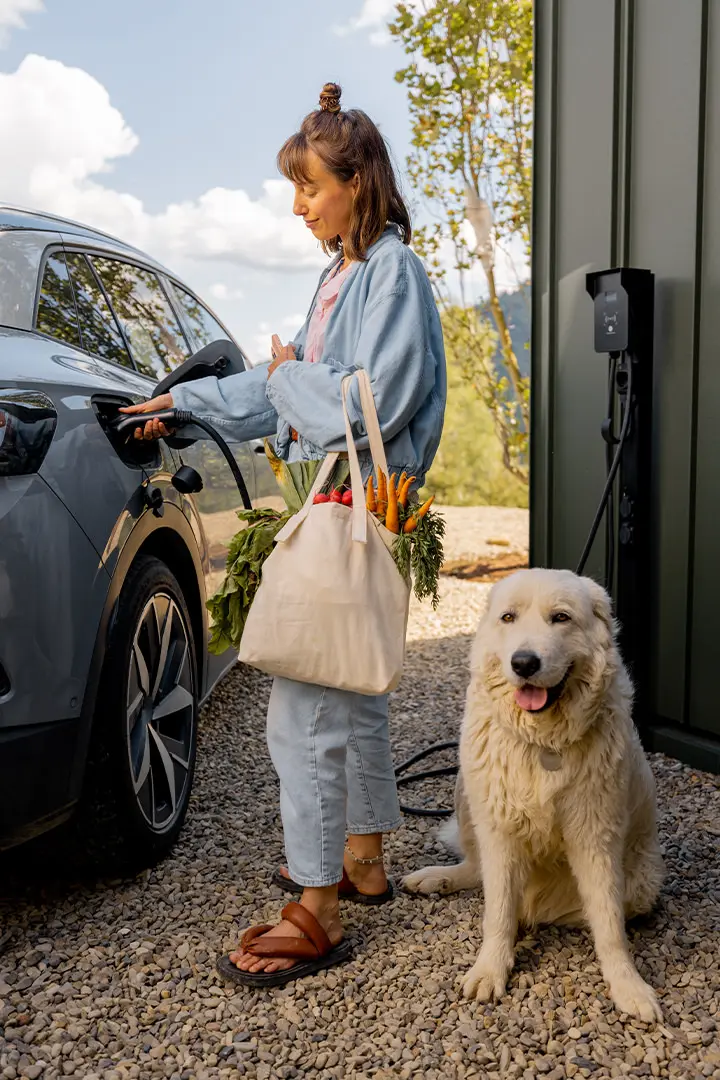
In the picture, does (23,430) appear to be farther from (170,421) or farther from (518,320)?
(518,320)

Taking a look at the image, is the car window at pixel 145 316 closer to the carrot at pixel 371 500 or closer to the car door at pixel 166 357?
the car door at pixel 166 357

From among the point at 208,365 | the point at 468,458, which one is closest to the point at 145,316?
the point at 208,365

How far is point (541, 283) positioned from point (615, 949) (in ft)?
11.2

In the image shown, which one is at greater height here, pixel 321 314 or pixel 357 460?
pixel 321 314

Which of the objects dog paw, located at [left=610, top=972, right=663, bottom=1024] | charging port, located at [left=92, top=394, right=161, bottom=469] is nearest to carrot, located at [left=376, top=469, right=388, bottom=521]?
charging port, located at [left=92, top=394, right=161, bottom=469]

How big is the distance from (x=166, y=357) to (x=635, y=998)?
115 inches

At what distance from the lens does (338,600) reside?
2.44 meters

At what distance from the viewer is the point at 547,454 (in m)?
5.07

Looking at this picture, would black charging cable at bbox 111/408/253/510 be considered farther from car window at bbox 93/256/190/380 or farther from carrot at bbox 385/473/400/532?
car window at bbox 93/256/190/380

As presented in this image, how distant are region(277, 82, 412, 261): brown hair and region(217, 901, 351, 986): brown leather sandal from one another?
1.73 metres

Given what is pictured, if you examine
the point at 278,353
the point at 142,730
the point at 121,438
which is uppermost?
the point at 278,353

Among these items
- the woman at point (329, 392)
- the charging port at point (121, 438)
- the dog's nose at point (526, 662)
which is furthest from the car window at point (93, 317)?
the dog's nose at point (526, 662)

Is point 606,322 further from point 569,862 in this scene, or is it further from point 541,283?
point 569,862

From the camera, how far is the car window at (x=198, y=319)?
4.88 m
